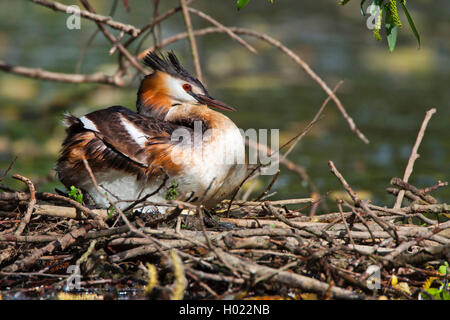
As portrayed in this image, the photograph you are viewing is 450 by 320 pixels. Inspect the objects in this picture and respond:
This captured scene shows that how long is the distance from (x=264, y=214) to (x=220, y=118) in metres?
0.74

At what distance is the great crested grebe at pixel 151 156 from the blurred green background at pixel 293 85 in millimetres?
→ 2847

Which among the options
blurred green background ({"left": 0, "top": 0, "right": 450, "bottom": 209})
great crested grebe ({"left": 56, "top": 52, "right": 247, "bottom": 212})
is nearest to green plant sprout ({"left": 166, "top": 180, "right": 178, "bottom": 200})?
great crested grebe ({"left": 56, "top": 52, "right": 247, "bottom": 212})

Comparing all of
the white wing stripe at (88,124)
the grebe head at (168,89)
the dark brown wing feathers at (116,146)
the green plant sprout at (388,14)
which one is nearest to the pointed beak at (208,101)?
the grebe head at (168,89)

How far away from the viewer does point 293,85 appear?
13.1 meters

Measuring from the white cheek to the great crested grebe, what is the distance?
0.84 feet

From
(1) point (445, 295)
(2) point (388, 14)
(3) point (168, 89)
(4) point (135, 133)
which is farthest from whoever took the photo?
(3) point (168, 89)

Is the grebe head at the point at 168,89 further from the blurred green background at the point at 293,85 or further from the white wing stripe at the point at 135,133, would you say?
the blurred green background at the point at 293,85

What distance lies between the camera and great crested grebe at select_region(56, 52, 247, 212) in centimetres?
436

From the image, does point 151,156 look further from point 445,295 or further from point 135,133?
point 445,295

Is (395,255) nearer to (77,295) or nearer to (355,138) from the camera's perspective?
(77,295)

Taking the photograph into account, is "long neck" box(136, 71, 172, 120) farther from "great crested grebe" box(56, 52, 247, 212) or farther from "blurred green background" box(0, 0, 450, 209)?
"blurred green background" box(0, 0, 450, 209)

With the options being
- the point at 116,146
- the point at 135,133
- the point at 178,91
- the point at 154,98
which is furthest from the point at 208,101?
the point at 116,146

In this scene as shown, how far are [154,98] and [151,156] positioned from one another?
881mm

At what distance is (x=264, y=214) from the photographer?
4605mm
